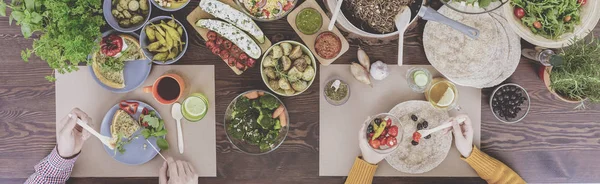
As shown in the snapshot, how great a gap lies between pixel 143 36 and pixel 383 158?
960mm

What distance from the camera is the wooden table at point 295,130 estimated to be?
167 cm

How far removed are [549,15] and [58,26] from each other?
1.56m

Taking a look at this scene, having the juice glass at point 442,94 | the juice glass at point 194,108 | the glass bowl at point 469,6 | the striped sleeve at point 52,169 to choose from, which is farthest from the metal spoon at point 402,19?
the striped sleeve at point 52,169

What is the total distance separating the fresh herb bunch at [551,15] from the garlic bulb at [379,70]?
0.47 m

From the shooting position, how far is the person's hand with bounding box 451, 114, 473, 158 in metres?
1.62

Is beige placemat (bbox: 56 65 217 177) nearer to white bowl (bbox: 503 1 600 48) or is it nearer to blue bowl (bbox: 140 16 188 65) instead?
blue bowl (bbox: 140 16 188 65)

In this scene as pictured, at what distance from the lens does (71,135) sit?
161 centimetres

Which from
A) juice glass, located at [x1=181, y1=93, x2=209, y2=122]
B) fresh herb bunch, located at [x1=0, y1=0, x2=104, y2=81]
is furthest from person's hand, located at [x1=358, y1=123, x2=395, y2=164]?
fresh herb bunch, located at [x1=0, y1=0, x2=104, y2=81]

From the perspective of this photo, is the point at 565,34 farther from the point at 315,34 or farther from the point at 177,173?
the point at 177,173

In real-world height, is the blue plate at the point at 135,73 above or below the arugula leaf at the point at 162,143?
above

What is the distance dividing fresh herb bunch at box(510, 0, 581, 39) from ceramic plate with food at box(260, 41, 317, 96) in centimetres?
72

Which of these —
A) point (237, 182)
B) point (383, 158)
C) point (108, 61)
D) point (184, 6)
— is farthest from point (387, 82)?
point (108, 61)

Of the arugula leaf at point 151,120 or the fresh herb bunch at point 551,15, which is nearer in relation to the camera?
the fresh herb bunch at point 551,15

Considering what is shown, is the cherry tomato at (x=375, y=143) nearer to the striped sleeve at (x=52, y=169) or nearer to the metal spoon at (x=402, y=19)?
the metal spoon at (x=402, y=19)
